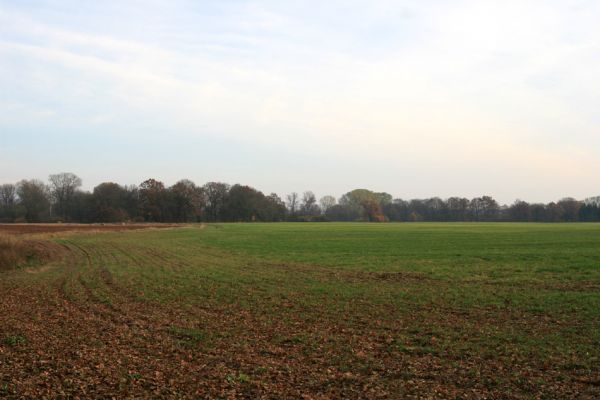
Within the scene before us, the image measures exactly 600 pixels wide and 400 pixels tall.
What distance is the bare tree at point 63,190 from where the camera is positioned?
154000 millimetres

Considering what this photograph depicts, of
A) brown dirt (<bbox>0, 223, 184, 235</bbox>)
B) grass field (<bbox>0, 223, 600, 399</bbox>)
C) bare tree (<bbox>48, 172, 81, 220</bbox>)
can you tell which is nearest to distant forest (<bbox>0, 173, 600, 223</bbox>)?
bare tree (<bbox>48, 172, 81, 220</bbox>)

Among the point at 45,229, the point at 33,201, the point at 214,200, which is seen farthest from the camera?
the point at 214,200

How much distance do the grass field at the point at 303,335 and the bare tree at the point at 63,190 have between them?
140558 mm

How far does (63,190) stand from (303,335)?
16294 cm

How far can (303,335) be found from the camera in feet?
41.8

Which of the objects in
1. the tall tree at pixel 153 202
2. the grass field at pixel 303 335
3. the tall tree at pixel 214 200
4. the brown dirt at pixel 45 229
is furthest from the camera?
the tall tree at pixel 214 200

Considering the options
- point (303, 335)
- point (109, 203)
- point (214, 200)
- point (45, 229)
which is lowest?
point (303, 335)

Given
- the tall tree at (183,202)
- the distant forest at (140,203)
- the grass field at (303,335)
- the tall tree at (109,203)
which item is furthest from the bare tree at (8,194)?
the grass field at (303,335)

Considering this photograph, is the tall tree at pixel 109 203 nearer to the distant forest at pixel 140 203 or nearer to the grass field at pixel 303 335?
the distant forest at pixel 140 203

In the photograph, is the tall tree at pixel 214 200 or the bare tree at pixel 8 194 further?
the tall tree at pixel 214 200

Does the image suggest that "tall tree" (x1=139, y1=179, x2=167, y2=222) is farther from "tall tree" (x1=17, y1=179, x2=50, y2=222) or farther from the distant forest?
"tall tree" (x1=17, y1=179, x2=50, y2=222)

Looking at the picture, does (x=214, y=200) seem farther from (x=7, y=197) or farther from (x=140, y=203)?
(x=7, y=197)

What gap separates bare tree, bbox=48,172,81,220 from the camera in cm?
15400

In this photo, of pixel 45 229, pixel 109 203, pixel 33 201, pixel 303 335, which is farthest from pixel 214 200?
pixel 303 335
